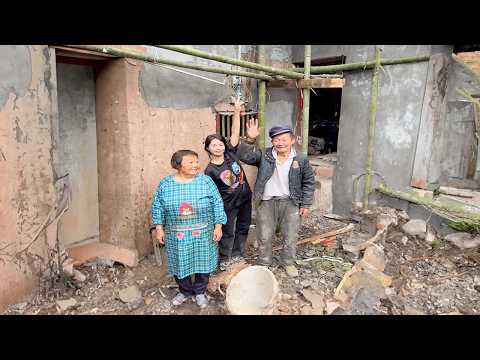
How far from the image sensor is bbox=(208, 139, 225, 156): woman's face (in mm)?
4176

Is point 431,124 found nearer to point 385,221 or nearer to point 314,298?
point 385,221

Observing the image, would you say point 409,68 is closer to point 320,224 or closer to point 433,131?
point 433,131

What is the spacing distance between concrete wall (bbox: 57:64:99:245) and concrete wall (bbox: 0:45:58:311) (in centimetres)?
72

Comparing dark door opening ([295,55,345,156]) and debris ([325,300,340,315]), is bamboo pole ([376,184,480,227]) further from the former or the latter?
dark door opening ([295,55,345,156])

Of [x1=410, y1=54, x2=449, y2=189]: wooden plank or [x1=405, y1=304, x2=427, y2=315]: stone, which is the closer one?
[x1=405, y1=304, x2=427, y2=315]: stone

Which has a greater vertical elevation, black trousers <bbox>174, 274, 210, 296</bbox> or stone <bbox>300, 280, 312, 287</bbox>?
black trousers <bbox>174, 274, 210, 296</bbox>

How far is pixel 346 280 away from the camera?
4.29 m

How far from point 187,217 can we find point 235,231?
143 centimetres

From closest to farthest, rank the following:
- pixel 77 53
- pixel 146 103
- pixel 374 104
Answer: pixel 77 53, pixel 146 103, pixel 374 104

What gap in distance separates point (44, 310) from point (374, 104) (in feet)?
18.2

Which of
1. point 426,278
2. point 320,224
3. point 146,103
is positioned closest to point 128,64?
point 146,103

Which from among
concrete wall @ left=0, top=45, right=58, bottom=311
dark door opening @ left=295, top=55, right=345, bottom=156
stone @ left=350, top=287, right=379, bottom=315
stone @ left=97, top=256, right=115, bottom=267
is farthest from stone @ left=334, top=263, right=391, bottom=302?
dark door opening @ left=295, top=55, right=345, bottom=156

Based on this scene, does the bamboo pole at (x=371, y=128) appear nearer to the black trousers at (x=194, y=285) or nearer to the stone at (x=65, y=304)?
the black trousers at (x=194, y=285)

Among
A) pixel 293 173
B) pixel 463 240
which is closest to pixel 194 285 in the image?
pixel 293 173
